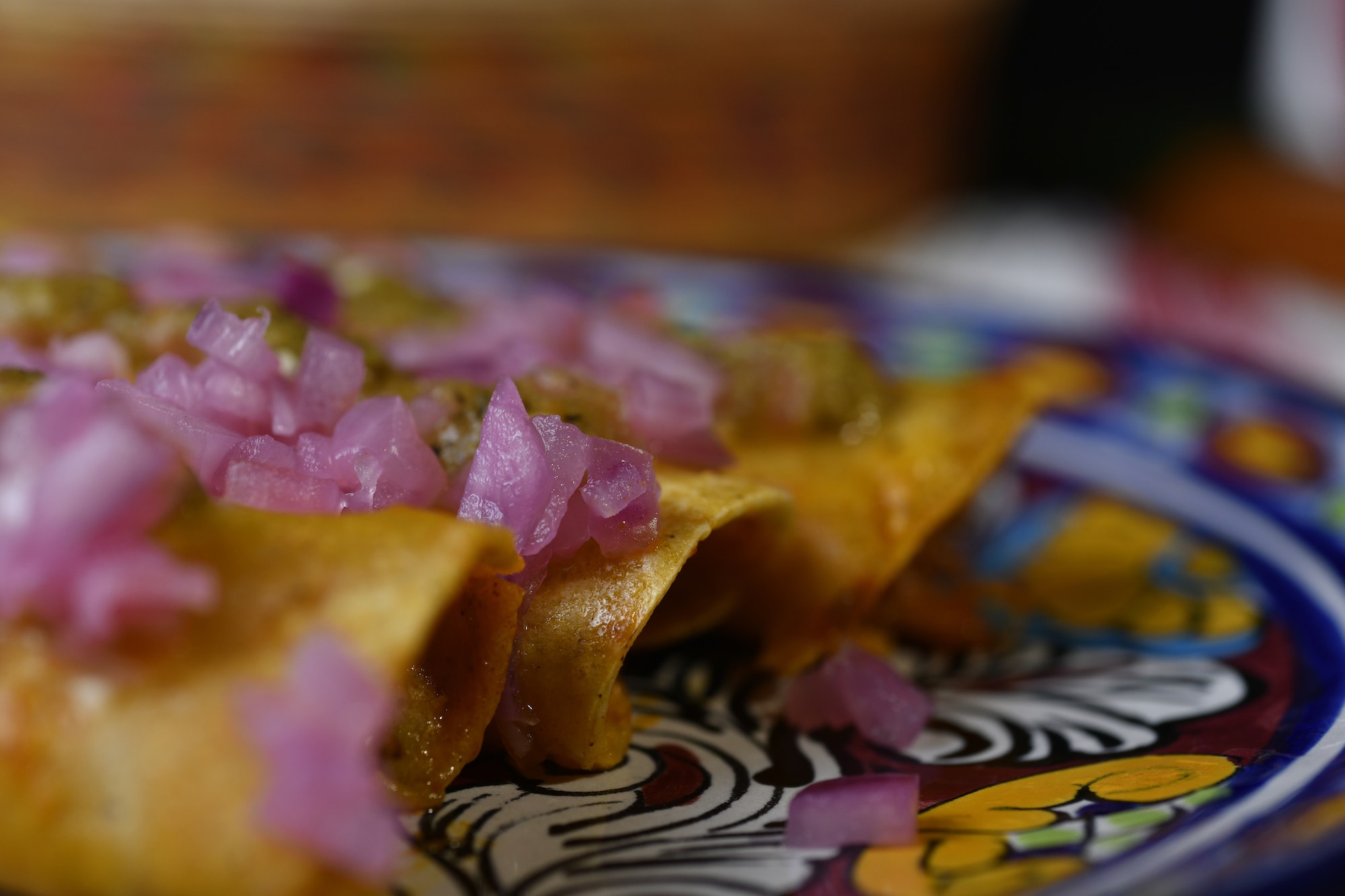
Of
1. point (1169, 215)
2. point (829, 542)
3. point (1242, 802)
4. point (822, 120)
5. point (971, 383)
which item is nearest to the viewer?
point (1242, 802)

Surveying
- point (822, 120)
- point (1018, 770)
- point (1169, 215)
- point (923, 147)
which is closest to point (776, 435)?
point (1018, 770)

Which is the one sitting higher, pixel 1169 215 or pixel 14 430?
pixel 14 430

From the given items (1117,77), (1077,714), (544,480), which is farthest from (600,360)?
(1117,77)

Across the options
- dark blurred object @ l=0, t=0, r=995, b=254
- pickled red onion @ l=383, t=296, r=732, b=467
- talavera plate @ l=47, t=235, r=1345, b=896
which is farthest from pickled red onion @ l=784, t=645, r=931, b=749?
dark blurred object @ l=0, t=0, r=995, b=254

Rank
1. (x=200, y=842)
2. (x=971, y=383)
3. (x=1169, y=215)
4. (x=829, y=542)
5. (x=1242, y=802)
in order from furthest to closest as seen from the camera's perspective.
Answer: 1. (x=1169, y=215)
2. (x=971, y=383)
3. (x=829, y=542)
4. (x=1242, y=802)
5. (x=200, y=842)

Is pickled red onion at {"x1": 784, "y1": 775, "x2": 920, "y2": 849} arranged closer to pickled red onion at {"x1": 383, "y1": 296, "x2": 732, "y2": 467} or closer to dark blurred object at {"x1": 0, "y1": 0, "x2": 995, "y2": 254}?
pickled red onion at {"x1": 383, "y1": 296, "x2": 732, "y2": 467}

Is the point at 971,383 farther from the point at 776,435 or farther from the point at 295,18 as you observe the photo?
the point at 295,18

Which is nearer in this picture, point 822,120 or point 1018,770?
point 1018,770

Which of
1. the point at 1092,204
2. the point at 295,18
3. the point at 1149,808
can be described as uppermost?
the point at 295,18

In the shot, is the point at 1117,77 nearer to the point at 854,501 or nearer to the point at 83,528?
the point at 854,501
